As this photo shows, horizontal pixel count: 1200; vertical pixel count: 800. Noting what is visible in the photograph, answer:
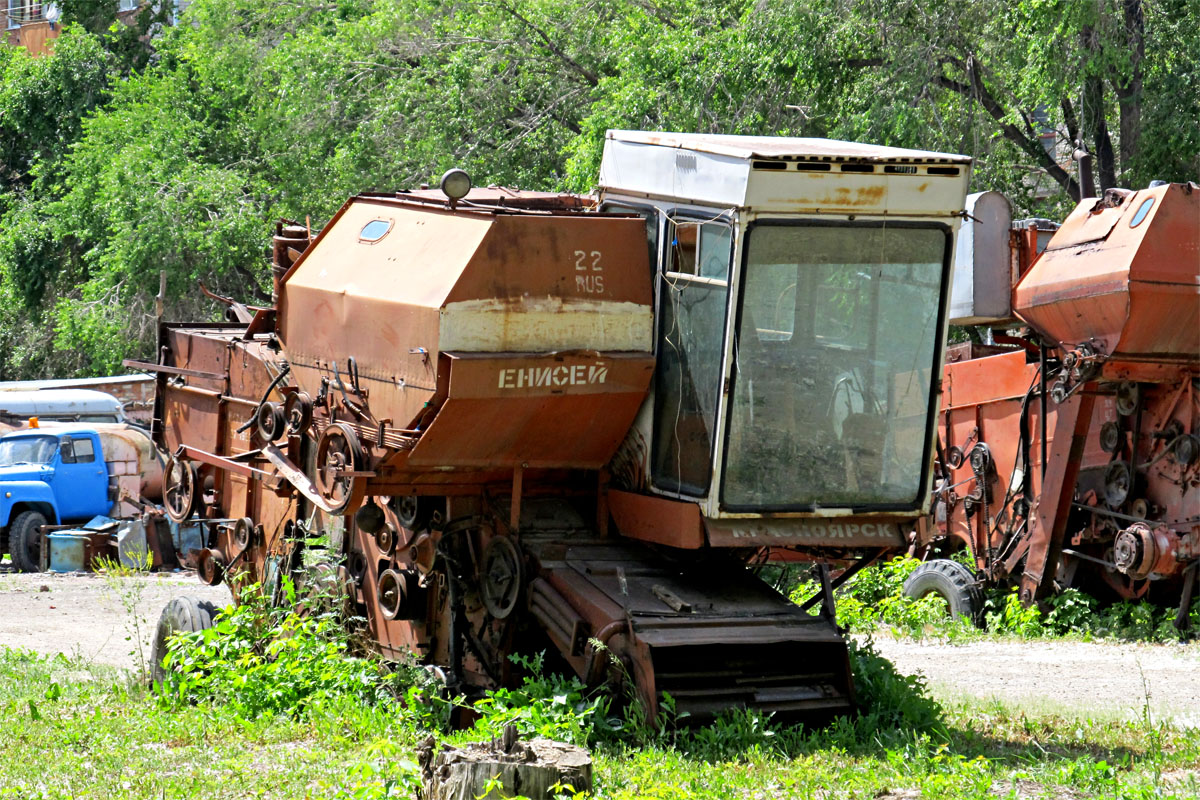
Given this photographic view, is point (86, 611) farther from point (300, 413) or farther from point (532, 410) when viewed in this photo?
point (532, 410)

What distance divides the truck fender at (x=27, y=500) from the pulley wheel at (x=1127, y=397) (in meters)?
16.0

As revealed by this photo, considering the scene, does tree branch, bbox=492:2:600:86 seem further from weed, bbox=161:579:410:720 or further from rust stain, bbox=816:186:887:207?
rust stain, bbox=816:186:887:207

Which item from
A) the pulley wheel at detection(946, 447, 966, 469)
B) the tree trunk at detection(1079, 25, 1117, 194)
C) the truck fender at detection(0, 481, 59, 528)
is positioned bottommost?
the truck fender at detection(0, 481, 59, 528)

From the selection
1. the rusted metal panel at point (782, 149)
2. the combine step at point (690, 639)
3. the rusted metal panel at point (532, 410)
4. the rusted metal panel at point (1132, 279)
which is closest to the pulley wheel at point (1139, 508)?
the rusted metal panel at point (1132, 279)

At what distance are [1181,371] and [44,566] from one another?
16.2m

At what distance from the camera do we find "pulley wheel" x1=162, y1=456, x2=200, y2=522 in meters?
11.6

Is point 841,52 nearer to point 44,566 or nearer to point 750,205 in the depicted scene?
point 750,205

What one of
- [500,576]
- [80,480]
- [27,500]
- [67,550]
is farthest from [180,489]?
[80,480]

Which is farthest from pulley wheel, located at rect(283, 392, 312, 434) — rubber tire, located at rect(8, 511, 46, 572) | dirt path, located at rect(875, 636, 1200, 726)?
rubber tire, located at rect(8, 511, 46, 572)

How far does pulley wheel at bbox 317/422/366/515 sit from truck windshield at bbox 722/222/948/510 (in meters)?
2.20

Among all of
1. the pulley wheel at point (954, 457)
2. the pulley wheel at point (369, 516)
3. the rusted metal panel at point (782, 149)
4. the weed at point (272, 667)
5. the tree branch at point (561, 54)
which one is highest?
the tree branch at point (561, 54)

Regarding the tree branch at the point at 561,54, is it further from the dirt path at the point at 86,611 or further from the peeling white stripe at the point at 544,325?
the peeling white stripe at the point at 544,325

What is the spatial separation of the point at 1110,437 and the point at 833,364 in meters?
6.45

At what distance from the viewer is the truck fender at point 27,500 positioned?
877 inches
